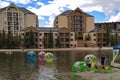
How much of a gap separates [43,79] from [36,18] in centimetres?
14562

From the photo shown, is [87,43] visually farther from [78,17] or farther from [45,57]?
[45,57]

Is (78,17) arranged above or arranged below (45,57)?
above

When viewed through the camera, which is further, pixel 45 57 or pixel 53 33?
pixel 53 33

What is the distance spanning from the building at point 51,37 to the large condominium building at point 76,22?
51.6 feet

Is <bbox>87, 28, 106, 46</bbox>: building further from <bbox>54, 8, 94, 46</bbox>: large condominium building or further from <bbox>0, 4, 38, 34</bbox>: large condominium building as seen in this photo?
Result: <bbox>0, 4, 38, 34</bbox>: large condominium building

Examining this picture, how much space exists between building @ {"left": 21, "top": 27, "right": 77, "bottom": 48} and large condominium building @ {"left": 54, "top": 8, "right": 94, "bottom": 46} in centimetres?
1571

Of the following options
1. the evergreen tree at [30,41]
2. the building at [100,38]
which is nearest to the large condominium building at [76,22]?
the building at [100,38]

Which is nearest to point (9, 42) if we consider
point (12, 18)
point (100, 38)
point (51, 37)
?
point (51, 37)

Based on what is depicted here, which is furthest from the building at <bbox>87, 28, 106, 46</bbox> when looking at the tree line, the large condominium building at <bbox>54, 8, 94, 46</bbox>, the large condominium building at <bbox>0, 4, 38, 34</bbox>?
the tree line

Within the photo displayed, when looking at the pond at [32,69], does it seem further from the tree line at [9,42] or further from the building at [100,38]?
the building at [100,38]

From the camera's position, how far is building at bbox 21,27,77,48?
148 m

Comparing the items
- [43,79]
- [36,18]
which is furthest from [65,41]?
[43,79]

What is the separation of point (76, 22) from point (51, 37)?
2917 centimetres

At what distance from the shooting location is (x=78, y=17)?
563 feet
